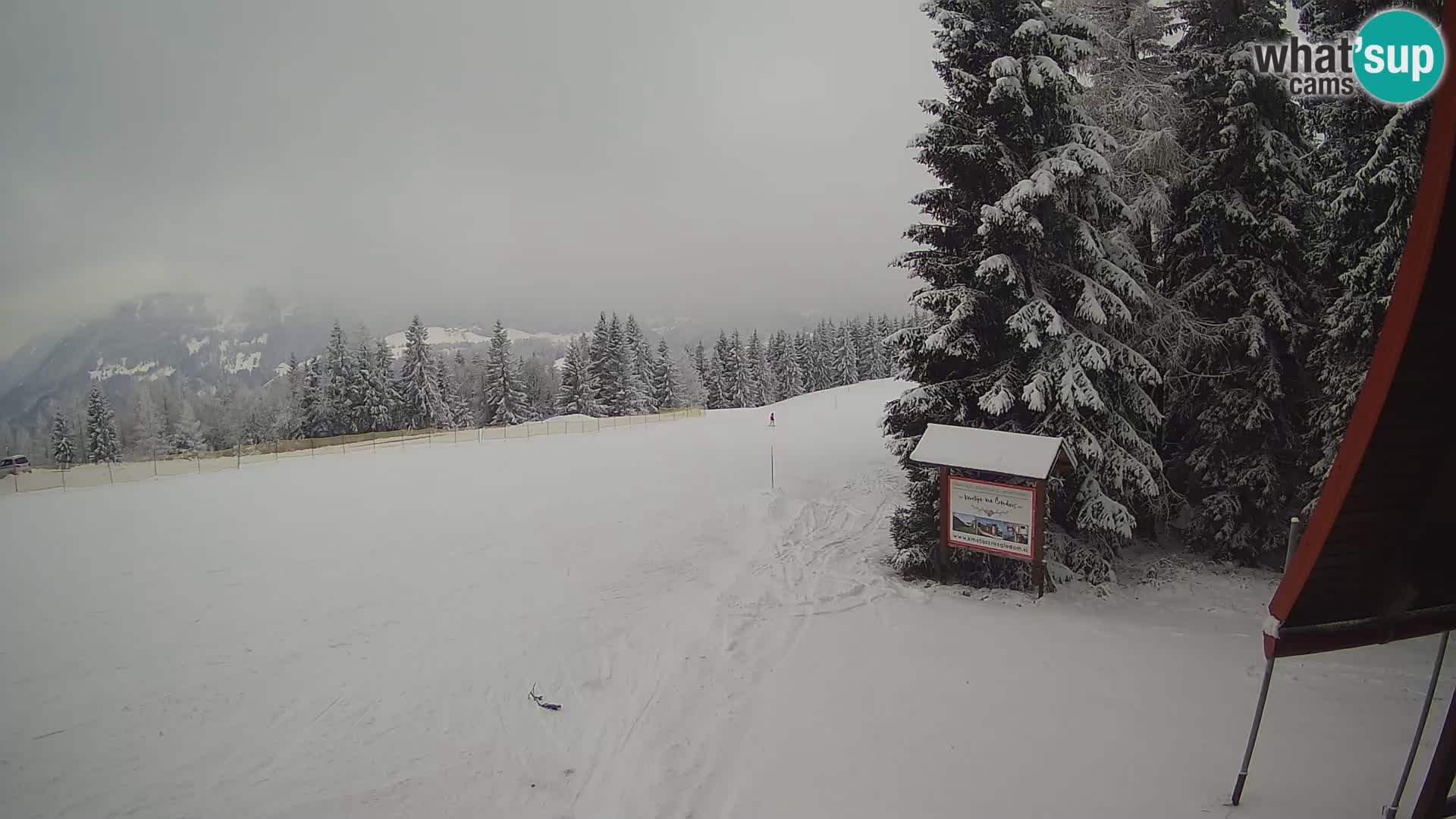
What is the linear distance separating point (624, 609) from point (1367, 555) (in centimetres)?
810

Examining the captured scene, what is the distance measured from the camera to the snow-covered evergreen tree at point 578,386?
185 feet

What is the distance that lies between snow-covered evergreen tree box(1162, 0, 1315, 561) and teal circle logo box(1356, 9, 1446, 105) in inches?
133

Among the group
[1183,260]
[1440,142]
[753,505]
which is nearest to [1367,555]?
[1440,142]

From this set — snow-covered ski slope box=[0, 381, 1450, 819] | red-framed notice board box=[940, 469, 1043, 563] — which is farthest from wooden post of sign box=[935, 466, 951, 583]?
snow-covered ski slope box=[0, 381, 1450, 819]

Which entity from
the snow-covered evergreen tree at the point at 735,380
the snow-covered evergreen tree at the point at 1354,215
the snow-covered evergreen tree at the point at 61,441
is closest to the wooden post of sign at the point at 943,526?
the snow-covered evergreen tree at the point at 1354,215

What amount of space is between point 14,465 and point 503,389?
33512 millimetres

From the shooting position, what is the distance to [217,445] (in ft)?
237

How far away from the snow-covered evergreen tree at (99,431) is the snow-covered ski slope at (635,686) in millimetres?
51293

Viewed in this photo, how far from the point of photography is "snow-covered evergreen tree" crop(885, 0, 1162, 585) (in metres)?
8.94

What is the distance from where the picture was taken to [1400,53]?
21.4 ft

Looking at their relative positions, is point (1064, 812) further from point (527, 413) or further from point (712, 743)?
point (527, 413)

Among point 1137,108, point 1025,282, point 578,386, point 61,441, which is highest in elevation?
point 1137,108

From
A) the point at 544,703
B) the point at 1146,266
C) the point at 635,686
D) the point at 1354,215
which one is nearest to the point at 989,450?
the point at 635,686

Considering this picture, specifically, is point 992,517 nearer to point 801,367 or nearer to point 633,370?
point 633,370
